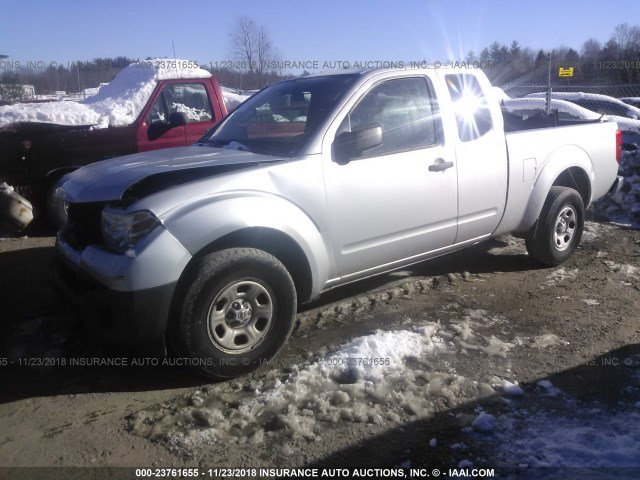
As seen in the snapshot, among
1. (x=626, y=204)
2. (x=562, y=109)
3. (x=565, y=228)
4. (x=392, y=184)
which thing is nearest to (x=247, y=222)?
(x=392, y=184)

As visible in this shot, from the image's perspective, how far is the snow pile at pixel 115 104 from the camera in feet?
40.1

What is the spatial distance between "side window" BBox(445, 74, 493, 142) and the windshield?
97cm

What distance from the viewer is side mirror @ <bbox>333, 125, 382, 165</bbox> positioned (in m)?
3.70

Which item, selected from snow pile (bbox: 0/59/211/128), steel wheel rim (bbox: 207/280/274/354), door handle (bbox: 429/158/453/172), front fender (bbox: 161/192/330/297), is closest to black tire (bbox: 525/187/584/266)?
door handle (bbox: 429/158/453/172)

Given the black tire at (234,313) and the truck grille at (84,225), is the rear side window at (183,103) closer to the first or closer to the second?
the truck grille at (84,225)

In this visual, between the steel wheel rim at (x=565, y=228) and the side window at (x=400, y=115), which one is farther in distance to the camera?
the steel wheel rim at (x=565, y=228)

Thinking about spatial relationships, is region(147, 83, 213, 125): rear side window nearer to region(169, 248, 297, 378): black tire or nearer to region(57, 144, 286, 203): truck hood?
region(57, 144, 286, 203): truck hood

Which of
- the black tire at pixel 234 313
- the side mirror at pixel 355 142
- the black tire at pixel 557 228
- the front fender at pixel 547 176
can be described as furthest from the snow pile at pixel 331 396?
the black tire at pixel 557 228

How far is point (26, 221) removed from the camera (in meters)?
6.84

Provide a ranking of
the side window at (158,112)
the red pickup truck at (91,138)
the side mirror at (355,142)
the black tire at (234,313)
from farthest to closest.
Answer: the side window at (158,112) → the red pickup truck at (91,138) → the side mirror at (355,142) → the black tire at (234,313)

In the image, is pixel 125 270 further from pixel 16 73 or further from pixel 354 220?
pixel 16 73

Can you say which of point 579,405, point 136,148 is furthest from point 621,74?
point 579,405

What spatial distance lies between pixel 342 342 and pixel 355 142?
1401 mm

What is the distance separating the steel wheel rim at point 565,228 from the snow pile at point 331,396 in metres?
2.08
